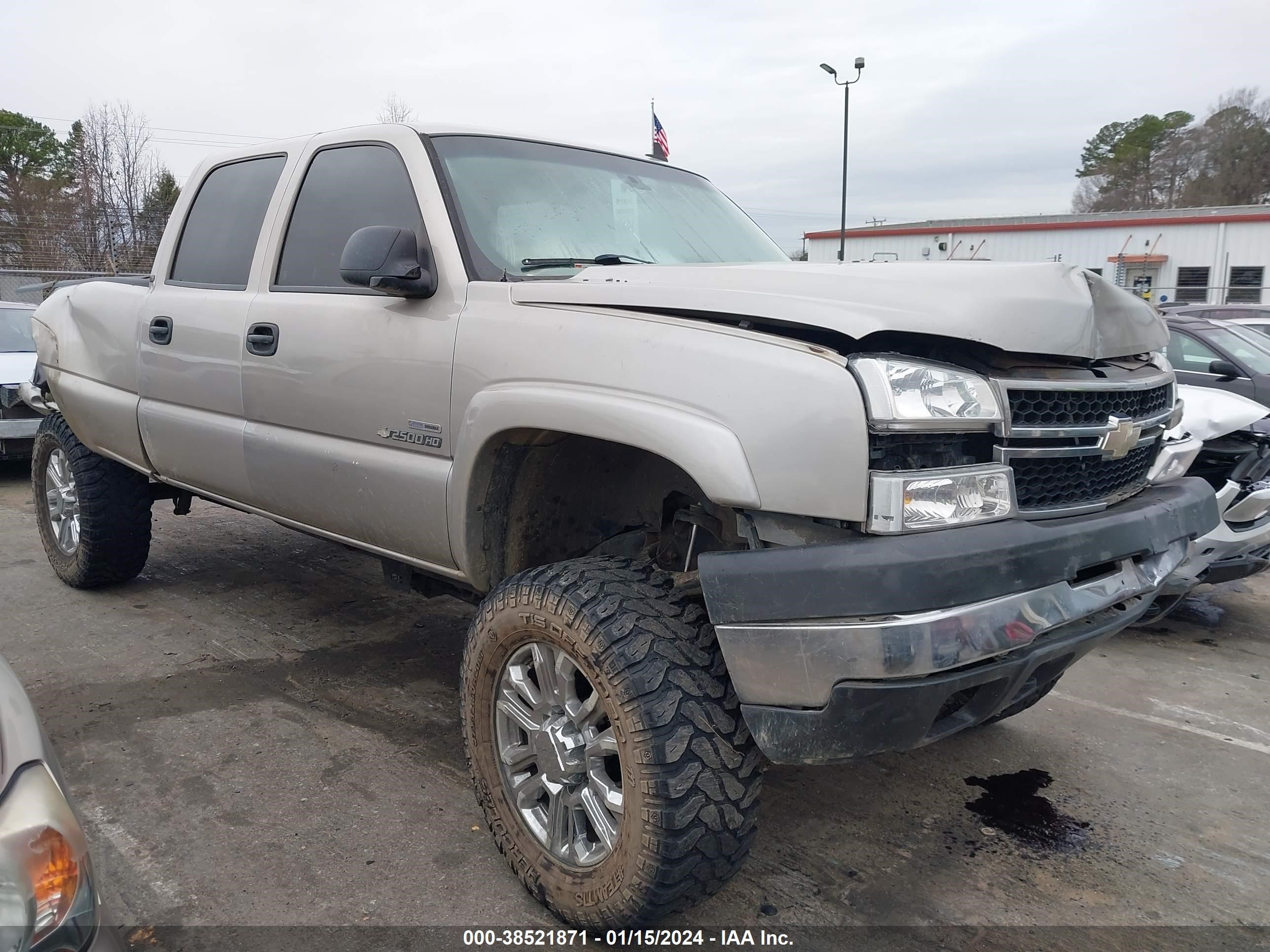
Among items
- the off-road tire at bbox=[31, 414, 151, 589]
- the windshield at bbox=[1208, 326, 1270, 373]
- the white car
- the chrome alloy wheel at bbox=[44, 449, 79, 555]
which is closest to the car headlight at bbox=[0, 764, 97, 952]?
A: the off-road tire at bbox=[31, 414, 151, 589]

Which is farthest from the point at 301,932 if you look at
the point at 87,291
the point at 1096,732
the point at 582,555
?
the point at 87,291

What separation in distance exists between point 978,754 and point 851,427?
6.70 feet

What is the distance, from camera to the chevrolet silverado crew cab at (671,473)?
2.01m

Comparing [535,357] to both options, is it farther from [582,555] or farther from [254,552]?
[254,552]

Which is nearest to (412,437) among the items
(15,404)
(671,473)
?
(671,473)

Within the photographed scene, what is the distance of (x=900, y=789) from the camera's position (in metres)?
3.25

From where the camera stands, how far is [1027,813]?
10.2 ft

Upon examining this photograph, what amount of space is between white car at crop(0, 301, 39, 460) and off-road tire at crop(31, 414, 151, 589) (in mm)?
3403

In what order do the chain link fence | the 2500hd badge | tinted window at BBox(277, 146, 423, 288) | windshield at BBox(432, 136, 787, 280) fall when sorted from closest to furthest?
the 2500hd badge, windshield at BBox(432, 136, 787, 280), tinted window at BBox(277, 146, 423, 288), the chain link fence

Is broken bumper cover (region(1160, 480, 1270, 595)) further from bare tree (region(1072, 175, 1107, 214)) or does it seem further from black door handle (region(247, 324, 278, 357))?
bare tree (region(1072, 175, 1107, 214))

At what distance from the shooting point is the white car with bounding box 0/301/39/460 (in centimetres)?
805

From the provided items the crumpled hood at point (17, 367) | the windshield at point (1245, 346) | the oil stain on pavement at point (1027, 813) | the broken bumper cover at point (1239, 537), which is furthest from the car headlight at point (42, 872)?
the windshield at point (1245, 346)

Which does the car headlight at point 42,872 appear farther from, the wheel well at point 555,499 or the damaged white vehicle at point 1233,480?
the damaged white vehicle at point 1233,480

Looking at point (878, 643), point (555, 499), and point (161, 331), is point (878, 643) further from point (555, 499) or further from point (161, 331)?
point (161, 331)
